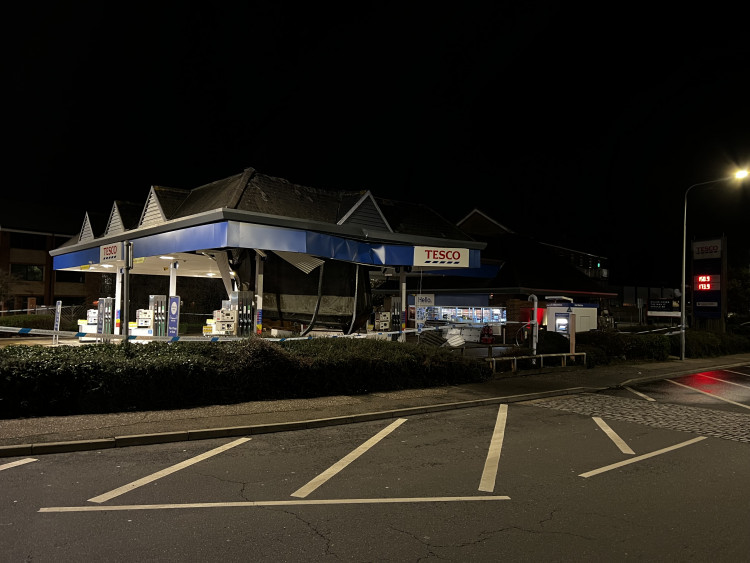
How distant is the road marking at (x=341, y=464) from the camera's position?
6156 mm

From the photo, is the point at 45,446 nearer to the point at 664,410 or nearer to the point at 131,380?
the point at 131,380

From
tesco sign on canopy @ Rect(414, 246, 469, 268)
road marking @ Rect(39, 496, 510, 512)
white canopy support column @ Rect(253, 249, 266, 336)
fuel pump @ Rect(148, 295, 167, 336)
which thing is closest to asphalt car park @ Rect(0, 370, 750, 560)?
road marking @ Rect(39, 496, 510, 512)

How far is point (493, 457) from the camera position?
7.69 metres

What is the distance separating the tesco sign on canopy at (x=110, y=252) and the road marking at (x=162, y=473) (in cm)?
1336

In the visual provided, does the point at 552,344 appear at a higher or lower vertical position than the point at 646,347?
higher

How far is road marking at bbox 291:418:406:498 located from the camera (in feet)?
20.2

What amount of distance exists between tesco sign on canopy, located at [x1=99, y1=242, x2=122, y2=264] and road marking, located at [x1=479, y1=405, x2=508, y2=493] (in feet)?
48.3

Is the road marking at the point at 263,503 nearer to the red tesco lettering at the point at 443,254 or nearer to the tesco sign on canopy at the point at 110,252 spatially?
the red tesco lettering at the point at 443,254

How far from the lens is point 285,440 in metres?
8.60

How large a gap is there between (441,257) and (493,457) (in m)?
12.4

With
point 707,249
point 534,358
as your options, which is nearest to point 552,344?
point 534,358

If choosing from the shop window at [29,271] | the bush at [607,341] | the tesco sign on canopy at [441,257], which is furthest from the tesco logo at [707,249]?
the shop window at [29,271]

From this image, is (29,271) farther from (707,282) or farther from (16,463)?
(707,282)

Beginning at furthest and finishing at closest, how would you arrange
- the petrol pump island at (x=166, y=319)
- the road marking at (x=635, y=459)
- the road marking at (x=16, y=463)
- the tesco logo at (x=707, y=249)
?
the tesco logo at (x=707, y=249)
the petrol pump island at (x=166, y=319)
the road marking at (x=635, y=459)
the road marking at (x=16, y=463)
